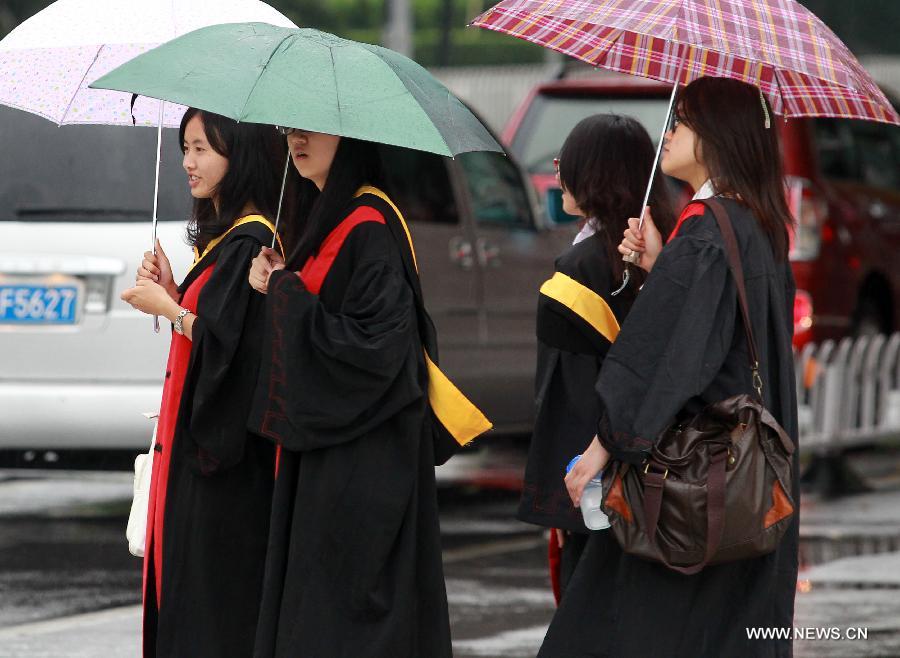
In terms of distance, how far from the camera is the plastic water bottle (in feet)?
11.6

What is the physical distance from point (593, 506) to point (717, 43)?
3.26ft

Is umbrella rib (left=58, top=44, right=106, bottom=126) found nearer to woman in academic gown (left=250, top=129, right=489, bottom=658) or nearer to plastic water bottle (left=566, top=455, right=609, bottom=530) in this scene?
woman in academic gown (left=250, top=129, right=489, bottom=658)

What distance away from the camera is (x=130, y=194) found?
6395 mm

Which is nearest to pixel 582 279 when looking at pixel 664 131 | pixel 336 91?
pixel 664 131

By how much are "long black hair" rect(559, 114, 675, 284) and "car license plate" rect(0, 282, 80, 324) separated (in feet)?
8.37

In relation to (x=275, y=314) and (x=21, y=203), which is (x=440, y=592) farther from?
(x=21, y=203)

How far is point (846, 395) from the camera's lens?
346 inches

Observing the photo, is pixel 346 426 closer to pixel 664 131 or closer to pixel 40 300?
pixel 664 131

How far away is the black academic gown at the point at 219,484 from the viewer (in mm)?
3863

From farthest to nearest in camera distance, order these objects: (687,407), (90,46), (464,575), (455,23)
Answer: (455,23), (464,575), (90,46), (687,407)

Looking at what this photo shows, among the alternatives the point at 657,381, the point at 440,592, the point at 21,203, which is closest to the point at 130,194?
the point at 21,203

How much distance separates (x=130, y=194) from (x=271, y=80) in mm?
2924

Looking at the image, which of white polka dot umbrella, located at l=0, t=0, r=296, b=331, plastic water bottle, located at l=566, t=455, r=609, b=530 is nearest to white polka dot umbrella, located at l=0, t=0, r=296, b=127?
white polka dot umbrella, located at l=0, t=0, r=296, b=331

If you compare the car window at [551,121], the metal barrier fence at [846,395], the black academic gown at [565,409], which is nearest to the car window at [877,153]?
the car window at [551,121]
